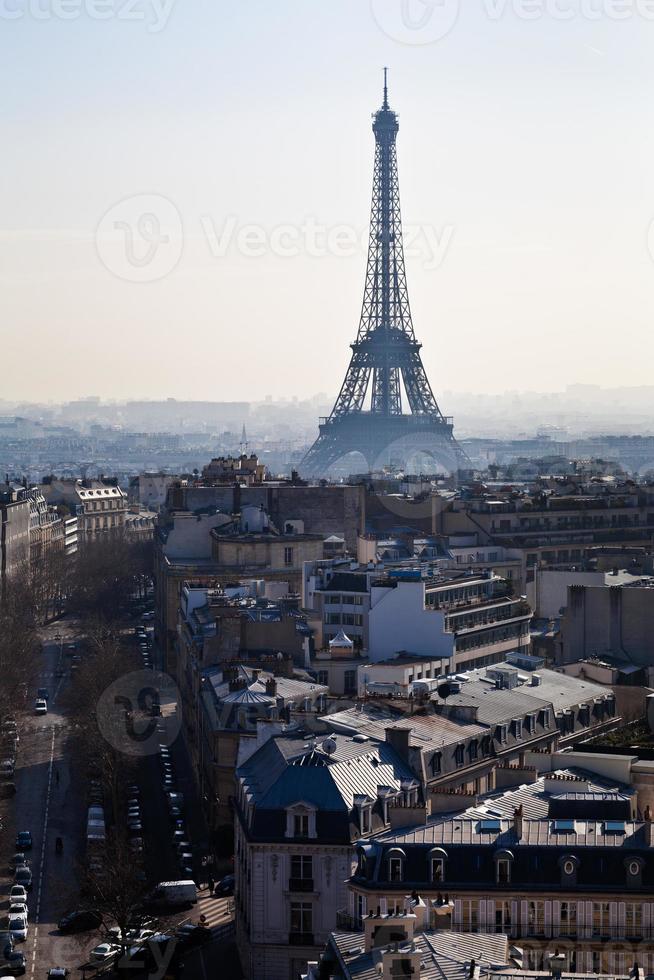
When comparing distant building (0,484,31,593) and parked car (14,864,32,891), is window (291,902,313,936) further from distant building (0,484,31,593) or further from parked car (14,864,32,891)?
distant building (0,484,31,593)

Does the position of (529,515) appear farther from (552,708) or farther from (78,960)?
(78,960)

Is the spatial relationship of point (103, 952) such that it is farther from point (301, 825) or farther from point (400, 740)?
point (400, 740)

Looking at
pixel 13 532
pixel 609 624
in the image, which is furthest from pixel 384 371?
pixel 609 624

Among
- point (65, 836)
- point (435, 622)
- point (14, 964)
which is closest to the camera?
point (14, 964)

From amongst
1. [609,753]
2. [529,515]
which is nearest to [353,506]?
[529,515]

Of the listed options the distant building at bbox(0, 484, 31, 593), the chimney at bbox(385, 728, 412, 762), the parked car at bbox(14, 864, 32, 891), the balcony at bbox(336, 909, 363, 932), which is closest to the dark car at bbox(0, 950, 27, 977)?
the parked car at bbox(14, 864, 32, 891)

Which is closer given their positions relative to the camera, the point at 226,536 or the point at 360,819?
the point at 360,819
